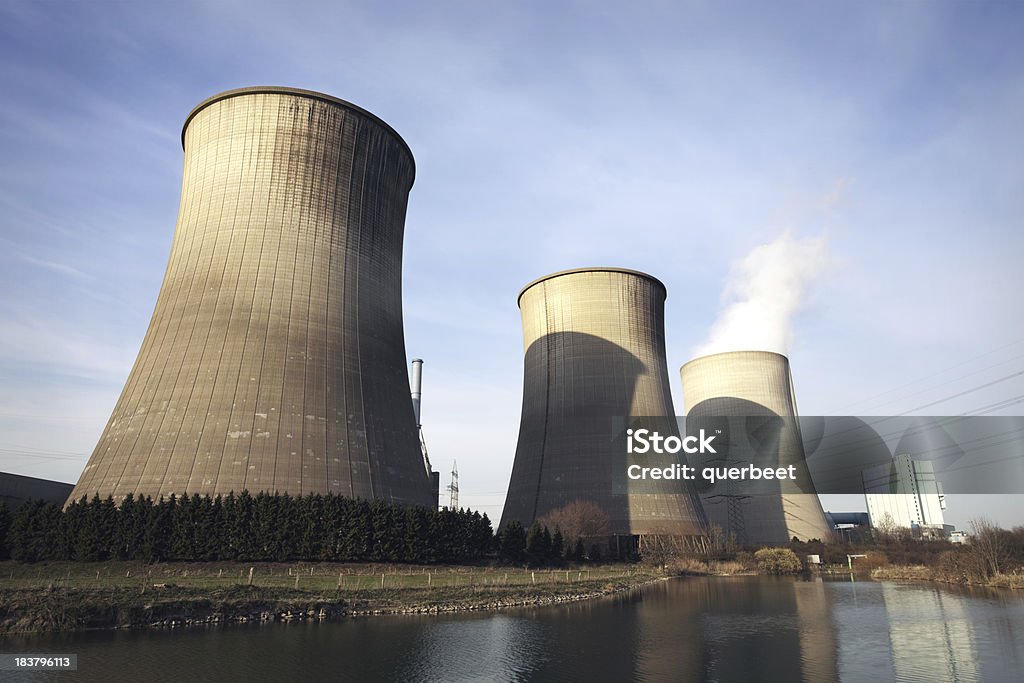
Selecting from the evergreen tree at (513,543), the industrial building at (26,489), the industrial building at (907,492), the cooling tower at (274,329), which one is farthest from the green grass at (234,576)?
the industrial building at (907,492)

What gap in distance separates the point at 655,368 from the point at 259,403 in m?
18.7

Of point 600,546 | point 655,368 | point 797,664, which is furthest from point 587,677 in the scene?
point 655,368

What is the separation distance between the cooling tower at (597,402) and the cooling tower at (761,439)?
36.2 feet

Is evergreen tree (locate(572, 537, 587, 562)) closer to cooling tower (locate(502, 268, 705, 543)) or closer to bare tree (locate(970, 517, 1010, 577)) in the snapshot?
cooling tower (locate(502, 268, 705, 543))

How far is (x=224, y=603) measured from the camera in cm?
1362

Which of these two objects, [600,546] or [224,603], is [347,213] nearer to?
[224,603]

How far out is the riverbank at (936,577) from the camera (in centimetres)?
2305

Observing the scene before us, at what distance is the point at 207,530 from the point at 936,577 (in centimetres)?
2783

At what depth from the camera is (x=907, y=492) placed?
68.3 meters

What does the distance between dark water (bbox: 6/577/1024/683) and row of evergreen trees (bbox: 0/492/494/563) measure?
403 cm

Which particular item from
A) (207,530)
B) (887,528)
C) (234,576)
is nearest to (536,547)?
(234,576)

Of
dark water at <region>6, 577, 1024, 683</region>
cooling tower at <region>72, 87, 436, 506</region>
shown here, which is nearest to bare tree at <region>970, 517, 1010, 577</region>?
dark water at <region>6, 577, 1024, 683</region>

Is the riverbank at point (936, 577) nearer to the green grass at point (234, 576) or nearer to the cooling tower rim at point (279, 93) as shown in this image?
the green grass at point (234, 576)

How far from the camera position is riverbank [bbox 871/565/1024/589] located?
75.6 feet
